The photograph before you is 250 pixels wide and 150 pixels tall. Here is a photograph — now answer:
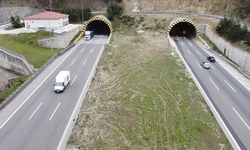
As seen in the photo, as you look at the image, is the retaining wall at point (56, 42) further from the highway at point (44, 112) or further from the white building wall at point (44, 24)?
the highway at point (44, 112)

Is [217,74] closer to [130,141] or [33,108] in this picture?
[130,141]

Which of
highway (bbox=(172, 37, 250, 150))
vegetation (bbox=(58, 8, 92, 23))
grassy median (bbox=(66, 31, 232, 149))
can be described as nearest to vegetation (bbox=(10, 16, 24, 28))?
vegetation (bbox=(58, 8, 92, 23))

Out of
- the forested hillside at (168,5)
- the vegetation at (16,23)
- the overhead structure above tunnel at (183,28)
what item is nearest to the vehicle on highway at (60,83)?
the overhead structure above tunnel at (183,28)

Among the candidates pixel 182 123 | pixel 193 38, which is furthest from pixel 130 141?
pixel 193 38

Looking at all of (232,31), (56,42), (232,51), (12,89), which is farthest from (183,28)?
(12,89)

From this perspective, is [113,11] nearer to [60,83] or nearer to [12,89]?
[60,83]

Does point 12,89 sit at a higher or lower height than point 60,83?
lower

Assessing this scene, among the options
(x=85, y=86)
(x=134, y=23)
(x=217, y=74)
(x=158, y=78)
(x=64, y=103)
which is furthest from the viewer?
(x=134, y=23)
